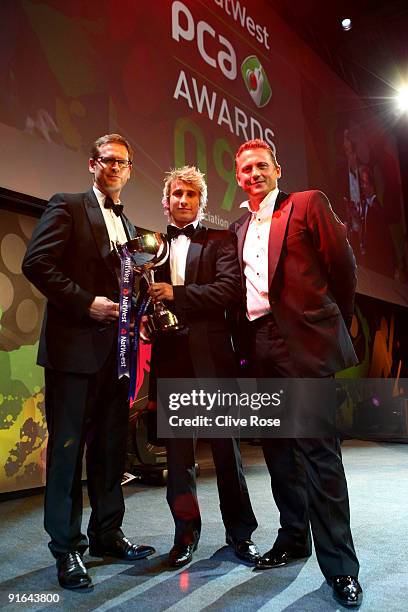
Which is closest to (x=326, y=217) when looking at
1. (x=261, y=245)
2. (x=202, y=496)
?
(x=261, y=245)

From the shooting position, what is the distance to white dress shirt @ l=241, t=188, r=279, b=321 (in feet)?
5.93

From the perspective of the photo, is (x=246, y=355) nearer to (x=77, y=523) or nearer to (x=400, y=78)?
(x=77, y=523)

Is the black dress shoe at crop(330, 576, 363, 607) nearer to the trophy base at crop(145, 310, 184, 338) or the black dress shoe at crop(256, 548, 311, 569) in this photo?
the black dress shoe at crop(256, 548, 311, 569)

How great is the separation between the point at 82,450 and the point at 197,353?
1.71 feet

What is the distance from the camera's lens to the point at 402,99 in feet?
23.4

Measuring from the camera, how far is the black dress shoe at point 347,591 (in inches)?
54.0

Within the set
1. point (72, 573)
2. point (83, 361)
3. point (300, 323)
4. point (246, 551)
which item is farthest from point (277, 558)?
point (83, 361)

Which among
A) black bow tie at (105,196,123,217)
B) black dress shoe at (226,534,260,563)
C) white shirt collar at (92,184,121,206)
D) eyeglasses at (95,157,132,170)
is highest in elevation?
eyeglasses at (95,157,132,170)

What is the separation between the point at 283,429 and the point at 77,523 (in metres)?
0.76

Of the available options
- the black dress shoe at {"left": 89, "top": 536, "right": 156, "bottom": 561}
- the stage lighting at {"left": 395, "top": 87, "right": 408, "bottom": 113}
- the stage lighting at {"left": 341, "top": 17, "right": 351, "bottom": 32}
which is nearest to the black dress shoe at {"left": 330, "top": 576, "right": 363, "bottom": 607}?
the black dress shoe at {"left": 89, "top": 536, "right": 156, "bottom": 561}

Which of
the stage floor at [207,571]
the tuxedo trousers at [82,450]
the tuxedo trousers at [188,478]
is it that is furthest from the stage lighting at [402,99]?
the tuxedo trousers at [82,450]

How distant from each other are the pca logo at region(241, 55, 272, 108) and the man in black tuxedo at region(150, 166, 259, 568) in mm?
2992

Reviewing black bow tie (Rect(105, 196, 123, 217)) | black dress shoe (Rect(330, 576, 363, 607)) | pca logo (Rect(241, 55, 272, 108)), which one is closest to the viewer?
black dress shoe (Rect(330, 576, 363, 607))

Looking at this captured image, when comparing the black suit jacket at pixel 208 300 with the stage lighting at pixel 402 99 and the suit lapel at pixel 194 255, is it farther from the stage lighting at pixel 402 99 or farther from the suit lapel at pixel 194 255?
the stage lighting at pixel 402 99
